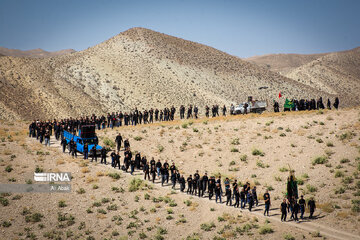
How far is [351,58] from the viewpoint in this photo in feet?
470

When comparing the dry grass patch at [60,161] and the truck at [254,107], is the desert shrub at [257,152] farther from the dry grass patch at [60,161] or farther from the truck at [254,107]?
the dry grass patch at [60,161]

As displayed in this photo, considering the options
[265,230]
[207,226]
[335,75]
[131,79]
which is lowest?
[207,226]

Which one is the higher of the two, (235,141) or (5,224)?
(235,141)

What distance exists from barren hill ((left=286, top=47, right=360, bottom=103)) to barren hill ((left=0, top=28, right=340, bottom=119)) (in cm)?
2512

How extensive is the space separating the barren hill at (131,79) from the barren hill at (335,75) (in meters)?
25.1

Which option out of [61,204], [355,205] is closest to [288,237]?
[355,205]

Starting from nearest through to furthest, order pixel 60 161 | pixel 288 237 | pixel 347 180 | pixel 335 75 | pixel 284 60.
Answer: pixel 288 237
pixel 347 180
pixel 60 161
pixel 335 75
pixel 284 60

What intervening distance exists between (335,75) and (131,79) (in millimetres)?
84346

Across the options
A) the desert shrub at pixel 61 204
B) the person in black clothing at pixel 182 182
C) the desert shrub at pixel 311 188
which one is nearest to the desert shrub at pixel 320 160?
the desert shrub at pixel 311 188

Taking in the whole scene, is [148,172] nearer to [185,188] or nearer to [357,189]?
[185,188]

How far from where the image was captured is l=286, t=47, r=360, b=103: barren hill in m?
110

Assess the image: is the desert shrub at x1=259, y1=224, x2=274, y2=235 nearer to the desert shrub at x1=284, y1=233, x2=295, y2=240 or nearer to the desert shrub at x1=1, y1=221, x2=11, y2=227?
the desert shrub at x1=284, y1=233, x2=295, y2=240

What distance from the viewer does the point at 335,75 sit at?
394ft

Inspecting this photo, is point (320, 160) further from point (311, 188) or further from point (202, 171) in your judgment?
point (202, 171)
